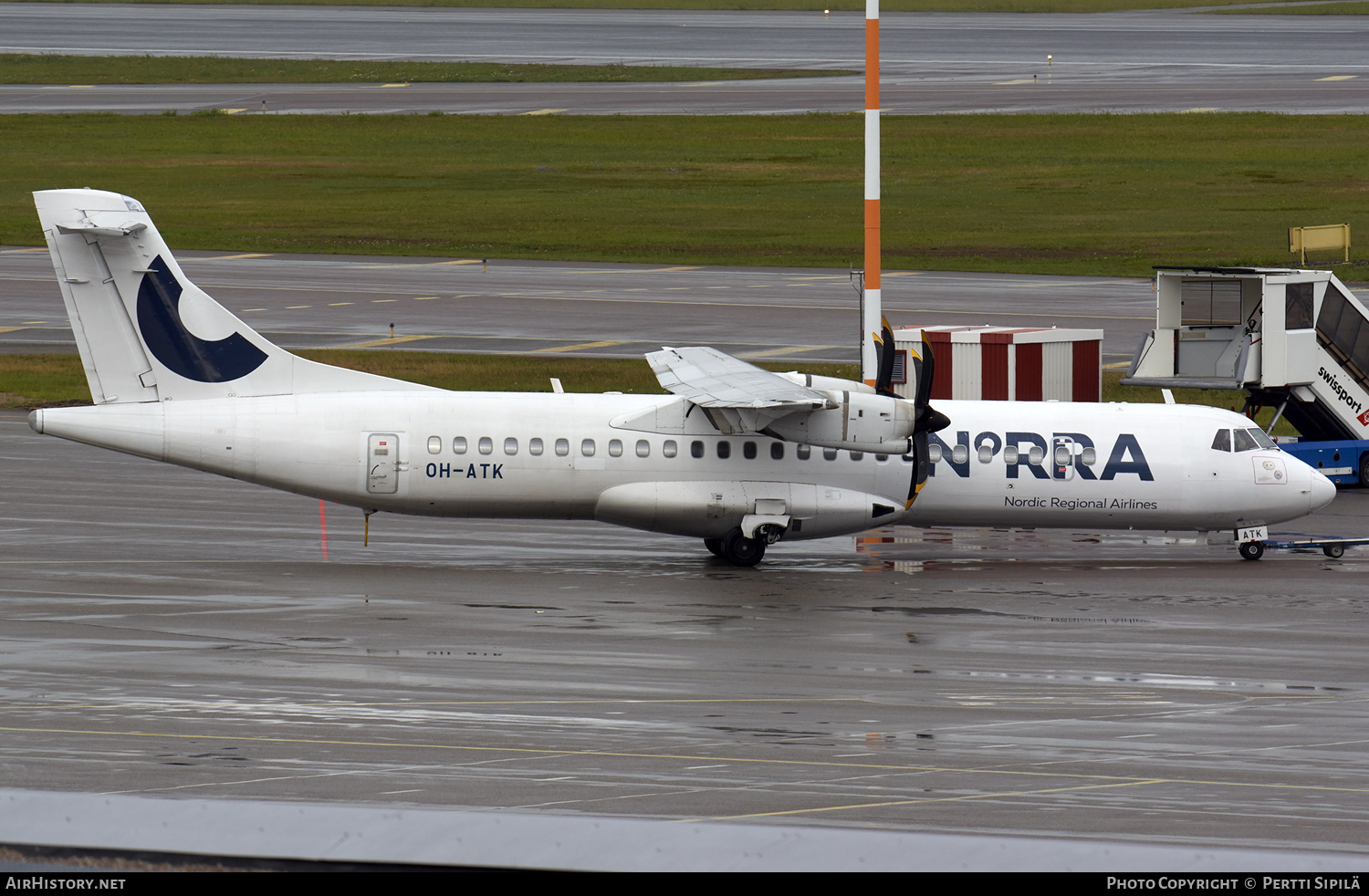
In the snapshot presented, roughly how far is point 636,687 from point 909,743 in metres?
3.58

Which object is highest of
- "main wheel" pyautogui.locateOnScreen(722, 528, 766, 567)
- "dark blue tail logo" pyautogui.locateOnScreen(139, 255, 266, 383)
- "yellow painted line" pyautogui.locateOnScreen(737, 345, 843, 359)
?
"dark blue tail logo" pyautogui.locateOnScreen(139, 255, 266, 383)

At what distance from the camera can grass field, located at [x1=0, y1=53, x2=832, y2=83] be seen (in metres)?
110

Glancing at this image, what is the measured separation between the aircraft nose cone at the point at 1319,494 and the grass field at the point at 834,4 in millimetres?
129638

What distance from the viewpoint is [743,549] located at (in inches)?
1053

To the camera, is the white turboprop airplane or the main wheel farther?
the main wheel

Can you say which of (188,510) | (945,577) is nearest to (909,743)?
(945,577)

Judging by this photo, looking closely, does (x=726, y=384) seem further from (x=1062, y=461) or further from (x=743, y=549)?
(x=1062, y=461)

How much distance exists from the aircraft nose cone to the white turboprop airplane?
1.20 feet

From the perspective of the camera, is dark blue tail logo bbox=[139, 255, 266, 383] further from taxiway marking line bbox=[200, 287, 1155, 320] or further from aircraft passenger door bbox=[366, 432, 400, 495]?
taxiway marking line bbox=[200, 287, 1155, 320]

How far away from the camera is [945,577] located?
26188mm

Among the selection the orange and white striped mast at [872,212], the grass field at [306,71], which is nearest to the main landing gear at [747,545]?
the orange and white striped mast at [872,212]

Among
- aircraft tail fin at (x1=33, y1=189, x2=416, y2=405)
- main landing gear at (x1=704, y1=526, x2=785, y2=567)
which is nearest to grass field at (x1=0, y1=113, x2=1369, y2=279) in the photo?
main landing gear at (x1=704, y1=526, x2=785, y2=567)

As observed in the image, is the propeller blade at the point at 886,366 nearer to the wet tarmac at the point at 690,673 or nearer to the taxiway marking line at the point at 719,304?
the wet tarmac at the point at 690,673

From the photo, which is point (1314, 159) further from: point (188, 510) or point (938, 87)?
point (188, 510)
